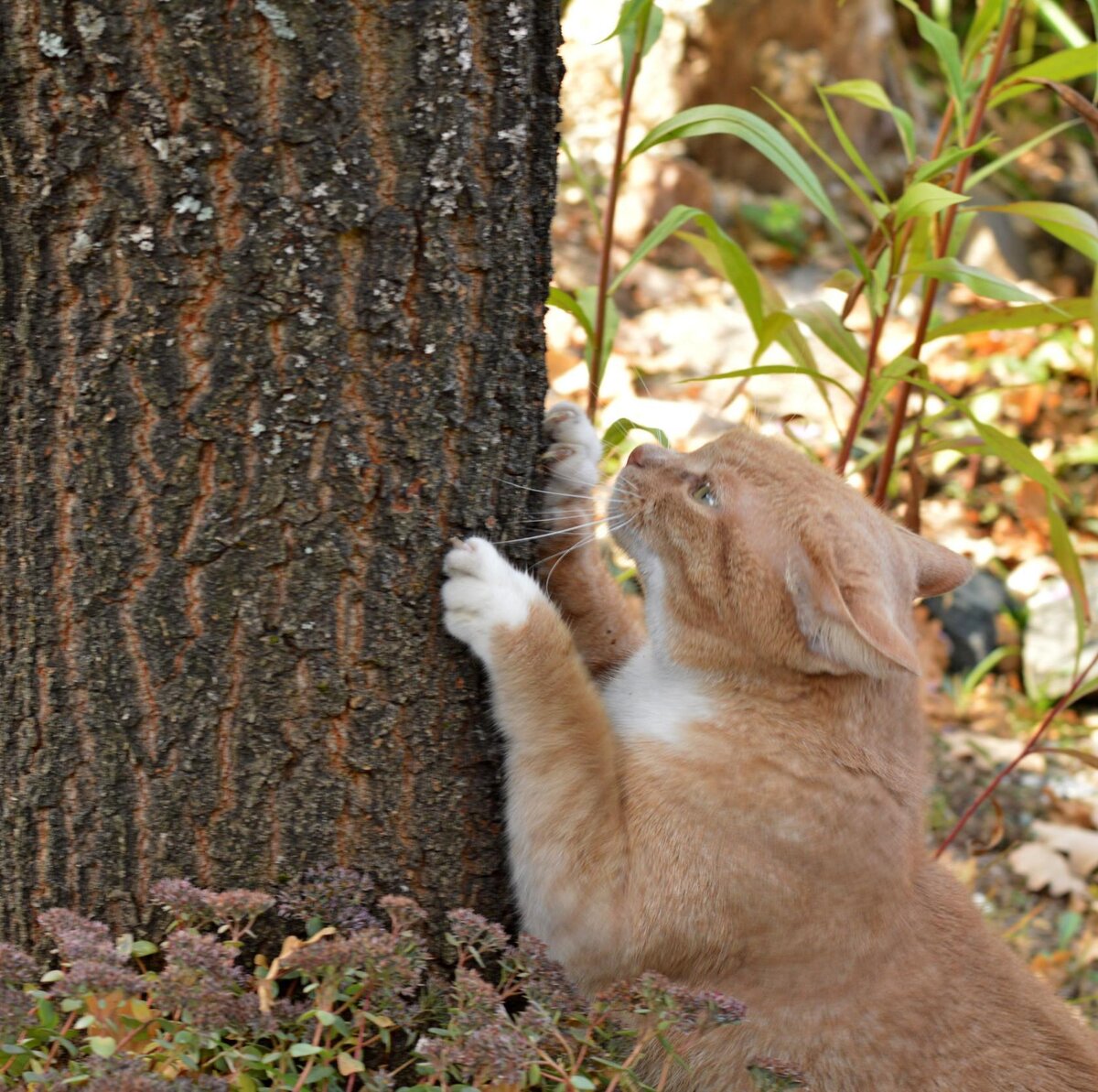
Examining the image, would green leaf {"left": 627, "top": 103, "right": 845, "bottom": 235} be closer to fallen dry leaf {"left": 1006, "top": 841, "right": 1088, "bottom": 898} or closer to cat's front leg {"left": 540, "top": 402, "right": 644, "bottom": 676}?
cat's front leg {"left": 540, "top": 402, "right": 644, "bottom": 676}

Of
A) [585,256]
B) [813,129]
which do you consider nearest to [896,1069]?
[585,256]

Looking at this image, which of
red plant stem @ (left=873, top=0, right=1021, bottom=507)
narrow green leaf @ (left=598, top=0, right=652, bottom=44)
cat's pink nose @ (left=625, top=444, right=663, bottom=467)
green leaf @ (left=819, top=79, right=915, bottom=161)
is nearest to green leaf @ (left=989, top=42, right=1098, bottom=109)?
red plant stem @ (left=873, top=0, right=1021, bottom=507)

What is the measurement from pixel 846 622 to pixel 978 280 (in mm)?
792

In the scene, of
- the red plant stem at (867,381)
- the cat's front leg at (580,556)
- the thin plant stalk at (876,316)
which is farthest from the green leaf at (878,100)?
the cat's front leg at (580,556)

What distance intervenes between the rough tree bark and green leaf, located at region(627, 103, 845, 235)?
662mm

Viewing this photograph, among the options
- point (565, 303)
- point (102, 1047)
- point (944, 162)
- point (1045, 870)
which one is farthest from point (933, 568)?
point (1045, 870)

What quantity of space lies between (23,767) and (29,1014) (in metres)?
0.40

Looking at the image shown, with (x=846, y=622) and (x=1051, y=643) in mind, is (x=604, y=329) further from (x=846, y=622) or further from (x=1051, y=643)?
(x=1051, y=643)

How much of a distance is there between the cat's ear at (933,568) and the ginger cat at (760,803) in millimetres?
127

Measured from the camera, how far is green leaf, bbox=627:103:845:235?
2.47m

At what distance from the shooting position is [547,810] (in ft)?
6.76

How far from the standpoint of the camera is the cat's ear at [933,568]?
8.17 ft

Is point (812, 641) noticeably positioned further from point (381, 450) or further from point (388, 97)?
point (388, 97)

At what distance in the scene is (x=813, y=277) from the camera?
7.01 metres
